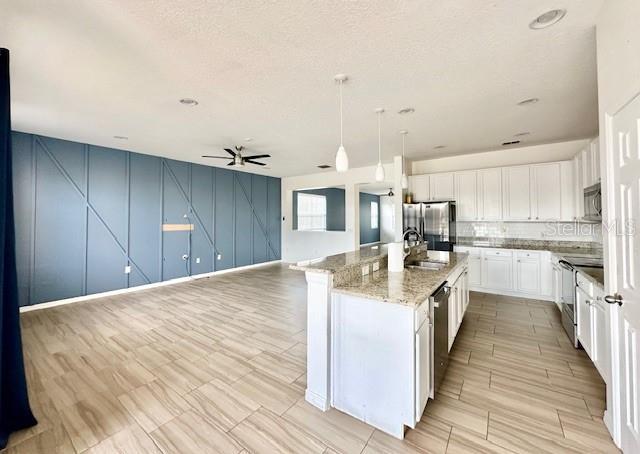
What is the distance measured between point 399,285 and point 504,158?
4.66m

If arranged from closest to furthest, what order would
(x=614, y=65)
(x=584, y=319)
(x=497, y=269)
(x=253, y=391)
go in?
(x=614, y=65), (x=253, y=391), (x=584, y=319), (x=497, y=269)

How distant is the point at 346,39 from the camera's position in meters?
1.94

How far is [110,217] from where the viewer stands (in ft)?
16.2

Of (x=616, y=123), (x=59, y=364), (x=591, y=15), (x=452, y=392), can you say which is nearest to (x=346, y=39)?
(x=591, y=15)

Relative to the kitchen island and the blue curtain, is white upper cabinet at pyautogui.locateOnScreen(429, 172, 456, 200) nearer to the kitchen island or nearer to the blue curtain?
the kitchen island

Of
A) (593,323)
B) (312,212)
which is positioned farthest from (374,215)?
(593,323)

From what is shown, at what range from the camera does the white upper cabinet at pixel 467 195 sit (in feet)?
16.7

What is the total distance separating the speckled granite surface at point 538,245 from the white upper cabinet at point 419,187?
1123mm

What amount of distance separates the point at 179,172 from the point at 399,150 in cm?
481

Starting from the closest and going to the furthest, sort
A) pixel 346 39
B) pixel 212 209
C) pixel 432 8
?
pixel 432 8
pixel 346 39
pixel 212 209

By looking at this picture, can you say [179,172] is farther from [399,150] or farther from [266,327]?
[399,150]

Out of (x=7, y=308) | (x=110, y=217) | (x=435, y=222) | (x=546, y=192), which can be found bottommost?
(x=7, y=308)

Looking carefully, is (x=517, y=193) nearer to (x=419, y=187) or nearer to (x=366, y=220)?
(x=419, y=187)

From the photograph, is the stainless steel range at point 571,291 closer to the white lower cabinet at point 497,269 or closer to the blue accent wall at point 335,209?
the white lower cabinet at point 497,269
